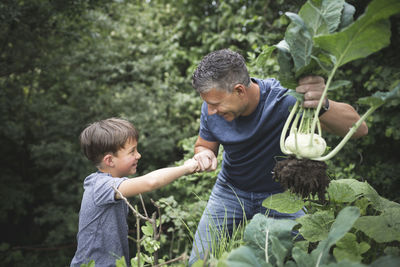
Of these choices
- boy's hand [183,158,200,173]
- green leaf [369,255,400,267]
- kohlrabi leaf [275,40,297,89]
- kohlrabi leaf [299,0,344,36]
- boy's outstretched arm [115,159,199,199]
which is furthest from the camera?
boy's hand [183,158,200,173]

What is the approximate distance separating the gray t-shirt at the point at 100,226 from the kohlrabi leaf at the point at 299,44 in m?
1.08

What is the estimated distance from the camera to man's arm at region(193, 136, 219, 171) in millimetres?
2053

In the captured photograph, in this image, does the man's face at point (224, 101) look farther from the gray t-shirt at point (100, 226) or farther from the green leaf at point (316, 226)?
the green leaf at point (316, 226)

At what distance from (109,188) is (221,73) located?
3.01 ft

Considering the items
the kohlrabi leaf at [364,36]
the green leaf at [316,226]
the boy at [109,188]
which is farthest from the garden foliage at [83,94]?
the kohlrabi leaf at [364,36]

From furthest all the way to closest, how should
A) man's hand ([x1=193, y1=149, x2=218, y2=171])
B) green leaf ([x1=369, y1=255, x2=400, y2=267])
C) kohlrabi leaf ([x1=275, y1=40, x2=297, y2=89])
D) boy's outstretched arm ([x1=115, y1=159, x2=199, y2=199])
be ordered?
man's hand ([x1=193, y1=149, x2=218, y2=171]), boy's outstretched arm ([x1=115, y1=159, x2=199, y2=199]), kohlrabi leaf ([x1=275, y1=40, x2=297, y2=89]), green leaf ([x1=369, y1=255, x2=400, y2=267])

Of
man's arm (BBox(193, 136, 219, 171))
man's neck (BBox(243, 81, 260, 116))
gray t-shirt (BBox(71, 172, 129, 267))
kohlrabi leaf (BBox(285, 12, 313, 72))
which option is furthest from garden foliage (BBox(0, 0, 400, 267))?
kohlrabi leaf (BBox(285, 12, 313, 72))

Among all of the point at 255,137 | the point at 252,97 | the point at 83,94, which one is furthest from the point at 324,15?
the point at 83,94

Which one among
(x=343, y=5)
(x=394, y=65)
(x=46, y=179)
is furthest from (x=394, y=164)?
(x=46, y=179)

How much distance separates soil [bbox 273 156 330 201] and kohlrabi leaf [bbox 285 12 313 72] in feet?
1.22

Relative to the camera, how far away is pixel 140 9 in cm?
630

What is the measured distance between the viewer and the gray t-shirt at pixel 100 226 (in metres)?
1.72

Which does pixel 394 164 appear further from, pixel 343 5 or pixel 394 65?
pixel 343 5

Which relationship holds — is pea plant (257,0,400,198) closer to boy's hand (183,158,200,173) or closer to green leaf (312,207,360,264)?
green leaf (312,207,360,264)
